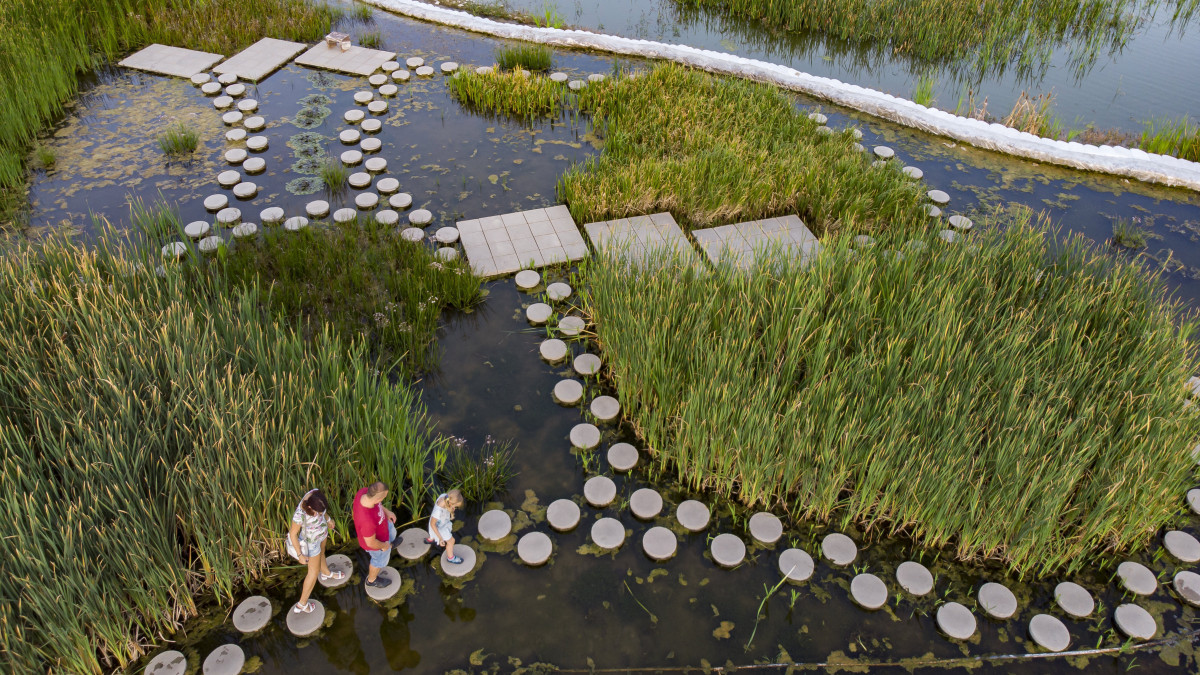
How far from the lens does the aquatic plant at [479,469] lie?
4105 mm

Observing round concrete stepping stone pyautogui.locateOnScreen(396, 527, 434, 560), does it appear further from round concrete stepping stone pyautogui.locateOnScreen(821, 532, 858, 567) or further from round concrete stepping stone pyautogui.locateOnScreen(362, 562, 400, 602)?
round concrete stepping stone pyautogui.locateOnScreen(821, 532, 858, 567)

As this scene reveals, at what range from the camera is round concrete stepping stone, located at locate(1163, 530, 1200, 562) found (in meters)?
3.91

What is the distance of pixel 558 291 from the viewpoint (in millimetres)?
5559

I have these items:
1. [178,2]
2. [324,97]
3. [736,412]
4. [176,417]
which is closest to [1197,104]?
[736,412]

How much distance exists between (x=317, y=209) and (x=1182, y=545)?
6.89 meters

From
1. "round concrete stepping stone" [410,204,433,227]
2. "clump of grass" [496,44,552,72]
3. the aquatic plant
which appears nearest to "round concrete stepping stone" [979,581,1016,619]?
the aquatic plant

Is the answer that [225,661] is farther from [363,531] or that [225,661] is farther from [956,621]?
[956,621]

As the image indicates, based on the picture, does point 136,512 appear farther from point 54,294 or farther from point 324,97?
point 324,97

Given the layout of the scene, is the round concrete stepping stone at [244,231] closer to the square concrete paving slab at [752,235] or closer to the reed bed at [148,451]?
the reed bed at [148,451]

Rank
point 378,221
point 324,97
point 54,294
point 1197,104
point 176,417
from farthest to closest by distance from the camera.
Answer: point 1197,104, point 324,97, point 378,221, point 54,294, point 176,417

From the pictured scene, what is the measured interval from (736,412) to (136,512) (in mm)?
3155

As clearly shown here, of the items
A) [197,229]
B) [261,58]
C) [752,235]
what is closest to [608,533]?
[752,235]

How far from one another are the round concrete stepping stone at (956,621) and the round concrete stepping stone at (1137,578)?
97 centimetres

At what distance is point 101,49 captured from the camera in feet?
29.3
